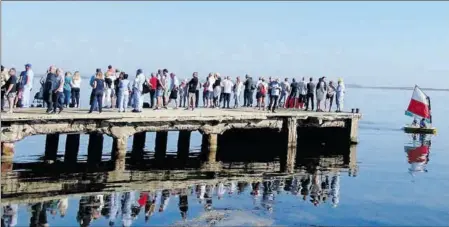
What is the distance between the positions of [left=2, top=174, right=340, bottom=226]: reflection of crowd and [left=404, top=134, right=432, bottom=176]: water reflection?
5754 mm

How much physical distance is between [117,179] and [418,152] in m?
18.2

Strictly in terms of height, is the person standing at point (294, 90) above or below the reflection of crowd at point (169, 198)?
above

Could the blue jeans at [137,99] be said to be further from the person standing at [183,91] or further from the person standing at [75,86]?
the person standing at [183,91]

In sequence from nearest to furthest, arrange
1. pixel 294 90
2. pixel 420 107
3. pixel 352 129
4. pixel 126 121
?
pixel 126 121, pixel 352 129, pixel 294 90, pixel 420 107

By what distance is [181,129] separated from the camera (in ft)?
72.3

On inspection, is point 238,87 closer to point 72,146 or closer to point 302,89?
point 302,89

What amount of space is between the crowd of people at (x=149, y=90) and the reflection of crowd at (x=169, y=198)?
5.56 m

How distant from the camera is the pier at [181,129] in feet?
60.4

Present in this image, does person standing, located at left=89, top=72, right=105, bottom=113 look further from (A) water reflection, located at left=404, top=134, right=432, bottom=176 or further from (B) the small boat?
(B) the small boat

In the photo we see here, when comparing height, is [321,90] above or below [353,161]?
above

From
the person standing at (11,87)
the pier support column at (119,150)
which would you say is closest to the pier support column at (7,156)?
the person standing at (11,87)

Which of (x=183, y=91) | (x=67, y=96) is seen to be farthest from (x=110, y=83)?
(x=183, y=91)

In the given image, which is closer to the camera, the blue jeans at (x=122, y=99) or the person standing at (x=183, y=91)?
the blue jeans at (x=122, y=99)

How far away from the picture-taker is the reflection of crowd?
13.4 m
